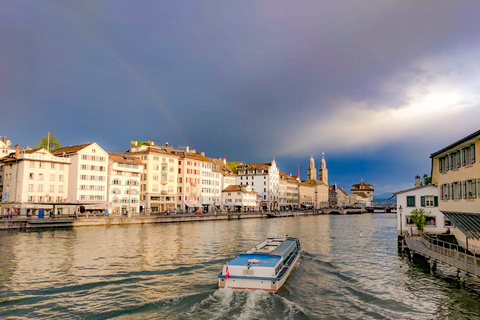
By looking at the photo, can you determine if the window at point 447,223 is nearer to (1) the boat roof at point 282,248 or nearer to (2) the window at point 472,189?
(2) the window at point 472,189

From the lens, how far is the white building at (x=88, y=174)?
3194 inches

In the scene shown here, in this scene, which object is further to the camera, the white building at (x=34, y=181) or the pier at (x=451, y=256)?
the white building at (x=34, y=181)

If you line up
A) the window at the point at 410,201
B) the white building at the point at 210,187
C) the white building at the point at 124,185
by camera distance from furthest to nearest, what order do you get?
the white building at the point at 210,187 → the white building at the point at 124,185 → the window at the point at 410,201

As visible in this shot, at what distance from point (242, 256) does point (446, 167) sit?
21816 millimetres

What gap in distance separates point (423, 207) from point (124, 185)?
7208cm

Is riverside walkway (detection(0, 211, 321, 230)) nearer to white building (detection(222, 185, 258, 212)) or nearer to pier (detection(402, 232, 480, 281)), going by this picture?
white building (detection(222, 185, 258, 212))

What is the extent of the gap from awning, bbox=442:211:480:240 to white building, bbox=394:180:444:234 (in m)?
12.1

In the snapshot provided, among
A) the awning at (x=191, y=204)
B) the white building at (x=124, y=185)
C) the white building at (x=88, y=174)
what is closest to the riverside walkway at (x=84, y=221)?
the white building at (x=88, y=174)

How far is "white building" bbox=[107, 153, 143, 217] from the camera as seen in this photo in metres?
88.8

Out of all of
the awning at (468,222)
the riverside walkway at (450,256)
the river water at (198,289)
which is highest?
the awning at (468,222)

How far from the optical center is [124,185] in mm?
92062

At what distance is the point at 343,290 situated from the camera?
23484 mm

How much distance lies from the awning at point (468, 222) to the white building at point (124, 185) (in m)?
72.6

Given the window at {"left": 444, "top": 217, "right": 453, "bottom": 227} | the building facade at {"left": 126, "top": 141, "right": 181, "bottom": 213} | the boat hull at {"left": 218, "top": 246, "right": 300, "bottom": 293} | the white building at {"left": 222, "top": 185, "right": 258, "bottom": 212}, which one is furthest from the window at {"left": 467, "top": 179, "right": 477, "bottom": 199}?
the white building at {"left": 222, "top": 185, "right": 258, "bottom": 212}
